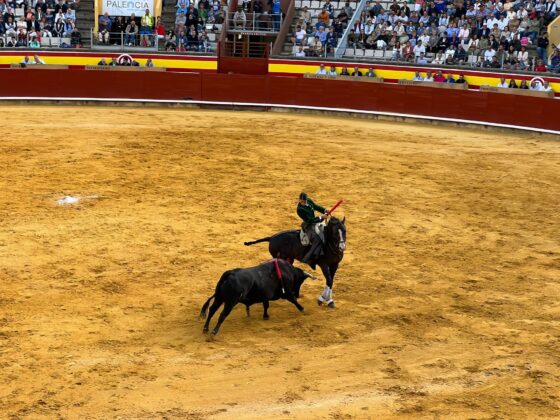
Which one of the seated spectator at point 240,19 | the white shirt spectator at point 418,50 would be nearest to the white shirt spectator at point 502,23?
the white shirt spectator at point 418,50

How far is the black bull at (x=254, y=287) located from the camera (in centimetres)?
895

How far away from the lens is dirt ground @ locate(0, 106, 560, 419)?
7820 mm

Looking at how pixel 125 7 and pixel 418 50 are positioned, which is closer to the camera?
pixel 418 50

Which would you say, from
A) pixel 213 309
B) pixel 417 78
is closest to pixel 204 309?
pixel 213 309

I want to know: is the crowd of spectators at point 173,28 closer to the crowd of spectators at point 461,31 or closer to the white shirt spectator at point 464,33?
the crowd of spectators at point 461,31

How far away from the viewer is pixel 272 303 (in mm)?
10344

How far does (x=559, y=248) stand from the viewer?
12875 mm

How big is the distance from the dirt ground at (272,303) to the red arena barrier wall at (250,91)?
5.87 m

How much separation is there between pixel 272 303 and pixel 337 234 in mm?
1301

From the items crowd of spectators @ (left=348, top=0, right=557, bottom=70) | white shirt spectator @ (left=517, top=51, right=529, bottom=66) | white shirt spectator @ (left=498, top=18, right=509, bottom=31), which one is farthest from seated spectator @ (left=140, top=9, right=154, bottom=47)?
white shirt spectator @ (left=517, top=51, right=529, bottom=66)

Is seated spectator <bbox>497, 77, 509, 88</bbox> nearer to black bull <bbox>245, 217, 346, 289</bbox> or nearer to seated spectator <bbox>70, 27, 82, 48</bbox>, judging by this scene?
seated spectator <bbox>70, 27, 82, 48</bbox>

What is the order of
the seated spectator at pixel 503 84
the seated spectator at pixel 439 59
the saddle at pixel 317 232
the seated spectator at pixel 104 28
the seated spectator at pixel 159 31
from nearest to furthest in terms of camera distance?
the saddle at pixel 317 232, the seated spectator at pixel 503 84, the seated spectator at pixel 439 59, the seated spectator at pixel 104 28, the seated spectator at pixel 159 31

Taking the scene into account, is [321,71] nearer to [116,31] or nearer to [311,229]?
[116,31]

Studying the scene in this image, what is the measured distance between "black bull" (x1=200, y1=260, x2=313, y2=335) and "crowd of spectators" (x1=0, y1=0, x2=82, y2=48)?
21509 mm
